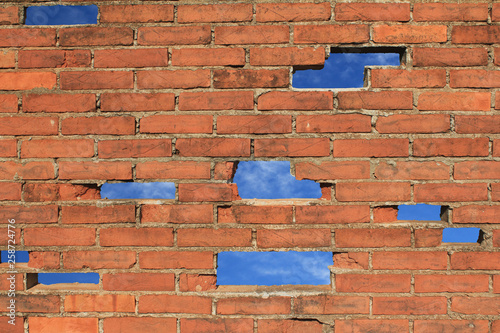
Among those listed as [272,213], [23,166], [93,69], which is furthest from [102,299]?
[93,69]

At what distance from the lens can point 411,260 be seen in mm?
1377

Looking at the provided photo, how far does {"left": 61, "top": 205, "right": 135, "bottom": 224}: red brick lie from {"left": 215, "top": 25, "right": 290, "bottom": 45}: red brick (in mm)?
959

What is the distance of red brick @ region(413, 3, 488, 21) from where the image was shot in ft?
4.52

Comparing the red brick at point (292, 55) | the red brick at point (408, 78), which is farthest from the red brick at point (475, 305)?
the red brick at point (292, 55)

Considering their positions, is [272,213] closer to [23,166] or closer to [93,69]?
[93,69]

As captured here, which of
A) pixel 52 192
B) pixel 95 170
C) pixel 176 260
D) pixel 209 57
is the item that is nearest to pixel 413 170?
pixel 209 57

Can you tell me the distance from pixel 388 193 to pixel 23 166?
1.81 m

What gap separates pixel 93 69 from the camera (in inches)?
55.2

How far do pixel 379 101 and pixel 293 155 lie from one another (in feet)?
1.63

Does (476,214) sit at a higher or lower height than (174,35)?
lower

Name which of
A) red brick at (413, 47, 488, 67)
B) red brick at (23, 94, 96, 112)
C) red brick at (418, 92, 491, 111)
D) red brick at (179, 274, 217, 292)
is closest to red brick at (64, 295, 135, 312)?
red brick at (179, 274, 217, 292)

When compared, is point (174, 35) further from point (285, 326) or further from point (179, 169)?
point (285, 326)

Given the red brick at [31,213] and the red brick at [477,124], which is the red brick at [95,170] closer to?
the red brick at [31,213]

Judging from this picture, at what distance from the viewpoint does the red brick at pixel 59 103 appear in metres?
1.40
